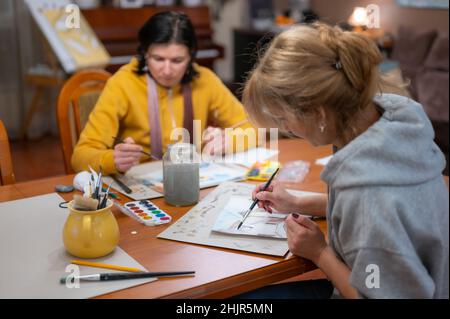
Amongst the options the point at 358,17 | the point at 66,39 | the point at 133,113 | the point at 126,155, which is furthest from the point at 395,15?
the point at 126,155

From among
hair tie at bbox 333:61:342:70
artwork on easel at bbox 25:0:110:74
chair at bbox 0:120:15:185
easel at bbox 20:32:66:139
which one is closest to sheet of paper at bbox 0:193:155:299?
chair at bbox 0:120:15:185

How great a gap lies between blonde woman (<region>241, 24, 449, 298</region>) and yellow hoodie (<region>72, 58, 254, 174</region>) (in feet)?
2.34

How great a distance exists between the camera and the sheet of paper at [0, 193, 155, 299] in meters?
1.05

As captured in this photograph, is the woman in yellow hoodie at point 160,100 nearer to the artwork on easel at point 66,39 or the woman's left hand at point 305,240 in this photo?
the woman's left hand at point 305,240

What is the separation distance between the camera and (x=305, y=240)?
3.90ft

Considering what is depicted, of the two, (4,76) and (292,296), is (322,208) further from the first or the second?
(4,76)

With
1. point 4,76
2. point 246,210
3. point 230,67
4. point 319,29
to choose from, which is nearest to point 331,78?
point 319,29

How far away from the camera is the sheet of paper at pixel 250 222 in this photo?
1.30m

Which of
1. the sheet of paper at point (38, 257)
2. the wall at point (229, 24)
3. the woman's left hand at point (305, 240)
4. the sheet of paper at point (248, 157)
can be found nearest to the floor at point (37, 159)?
the wall at point (229, 24)

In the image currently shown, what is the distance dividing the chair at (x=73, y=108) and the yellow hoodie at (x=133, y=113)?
13cm

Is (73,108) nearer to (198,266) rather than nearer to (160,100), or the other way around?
(160,100)

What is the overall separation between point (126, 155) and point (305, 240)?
2.11 feet

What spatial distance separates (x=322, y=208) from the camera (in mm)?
1412

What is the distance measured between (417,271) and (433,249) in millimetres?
68
